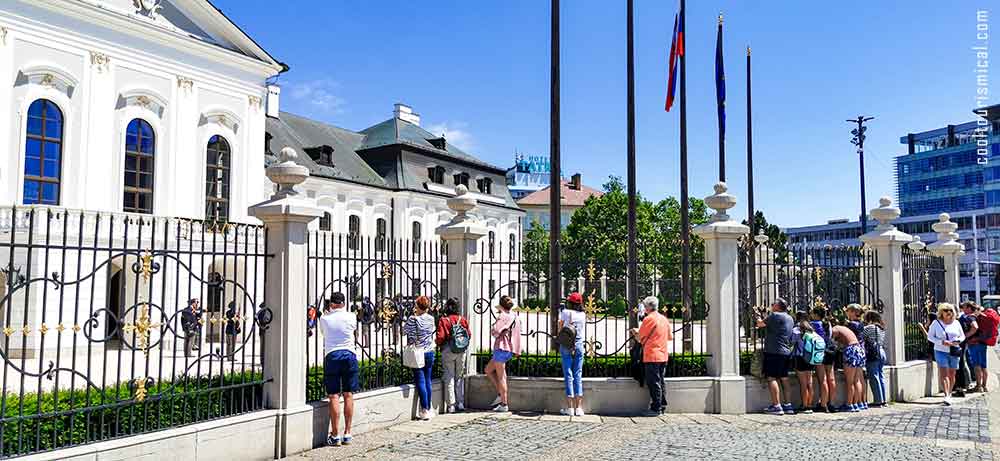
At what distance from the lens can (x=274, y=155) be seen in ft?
115

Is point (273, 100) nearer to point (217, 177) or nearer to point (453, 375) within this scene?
point (217, 177)

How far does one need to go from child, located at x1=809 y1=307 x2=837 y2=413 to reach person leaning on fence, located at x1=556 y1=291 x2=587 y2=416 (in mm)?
3264

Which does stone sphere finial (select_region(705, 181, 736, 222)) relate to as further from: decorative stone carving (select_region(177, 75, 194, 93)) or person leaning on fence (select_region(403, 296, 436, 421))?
decorative stone carving (select_region(177, 75, 194, 93))

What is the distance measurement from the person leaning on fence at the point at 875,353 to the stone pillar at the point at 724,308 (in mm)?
2056

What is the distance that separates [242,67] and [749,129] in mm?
17451

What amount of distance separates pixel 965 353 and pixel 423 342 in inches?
366

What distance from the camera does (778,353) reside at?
955 centimetres

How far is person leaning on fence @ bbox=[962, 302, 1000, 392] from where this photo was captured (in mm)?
12070

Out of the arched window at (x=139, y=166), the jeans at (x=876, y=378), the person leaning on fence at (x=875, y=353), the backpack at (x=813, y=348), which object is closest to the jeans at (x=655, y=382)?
the backpack at (x=813, y=348)

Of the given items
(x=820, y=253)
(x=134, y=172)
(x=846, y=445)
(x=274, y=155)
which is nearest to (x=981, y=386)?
(x=820, y=253)

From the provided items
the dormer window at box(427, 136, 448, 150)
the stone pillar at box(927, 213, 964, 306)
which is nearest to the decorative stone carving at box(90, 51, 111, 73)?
the stone pillar at box(927, 213, 964, 306)

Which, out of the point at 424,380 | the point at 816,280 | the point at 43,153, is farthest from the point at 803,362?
the point at 43,153

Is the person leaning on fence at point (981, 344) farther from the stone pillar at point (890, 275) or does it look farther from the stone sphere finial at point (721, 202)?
the stone sphere finial at point (721, 202)

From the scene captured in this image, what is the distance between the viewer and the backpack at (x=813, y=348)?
967 centimetres
